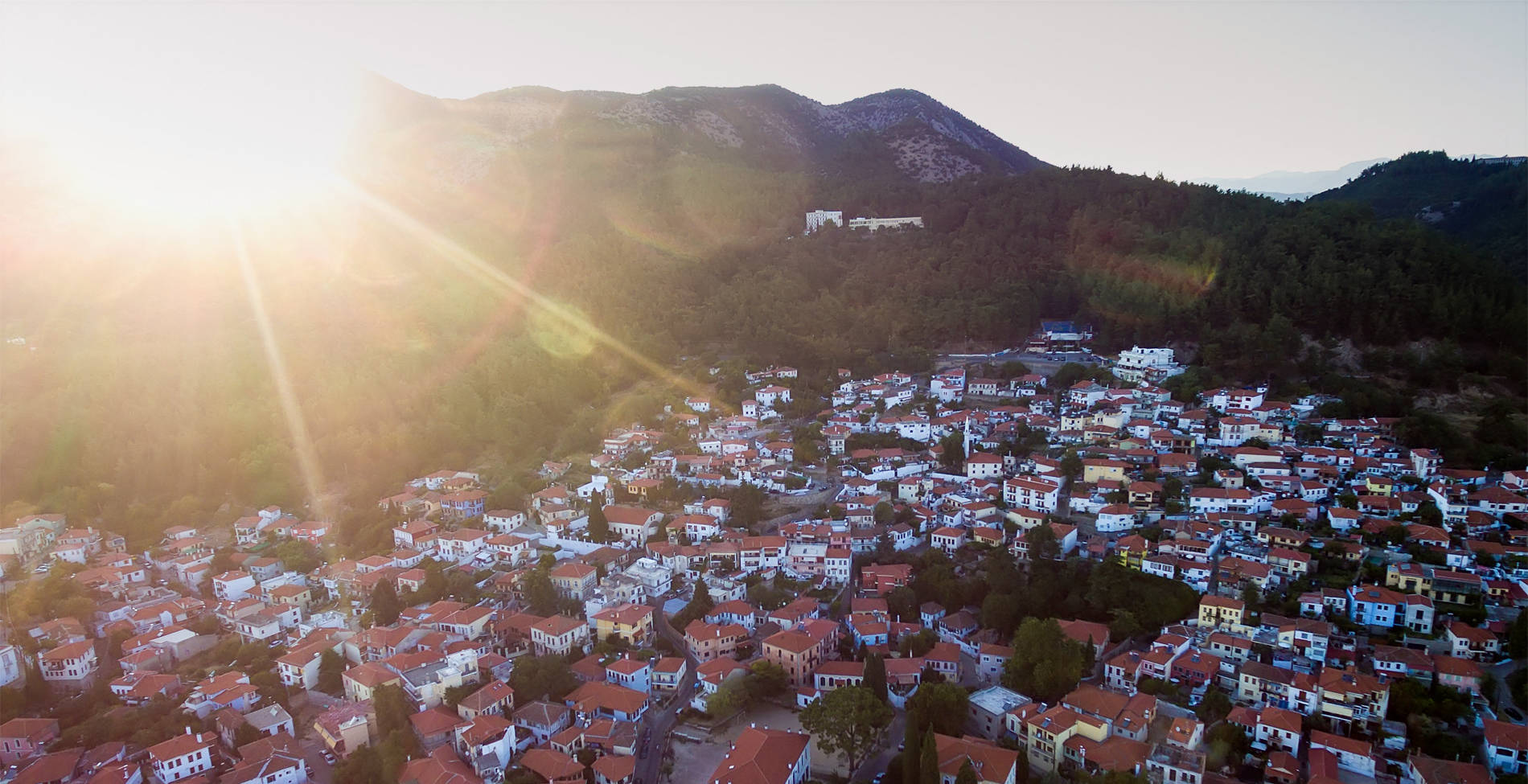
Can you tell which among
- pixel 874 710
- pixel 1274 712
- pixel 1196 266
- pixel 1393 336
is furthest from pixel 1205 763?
pixel 1196 266

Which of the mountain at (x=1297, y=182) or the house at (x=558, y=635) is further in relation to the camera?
the mountain at (x=1297, y=182)

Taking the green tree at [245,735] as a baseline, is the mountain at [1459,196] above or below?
above

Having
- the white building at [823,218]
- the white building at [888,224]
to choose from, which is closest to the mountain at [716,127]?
the white building at [823,218]

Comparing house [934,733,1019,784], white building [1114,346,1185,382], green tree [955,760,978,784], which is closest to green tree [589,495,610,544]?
house [934,733,1019,784]

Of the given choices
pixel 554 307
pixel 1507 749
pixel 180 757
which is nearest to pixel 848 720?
pixel 1507 749

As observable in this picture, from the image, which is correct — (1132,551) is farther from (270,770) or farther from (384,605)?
(270,770)

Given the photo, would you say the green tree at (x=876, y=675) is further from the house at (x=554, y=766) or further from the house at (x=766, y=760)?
the house at (x=554, y=766)
